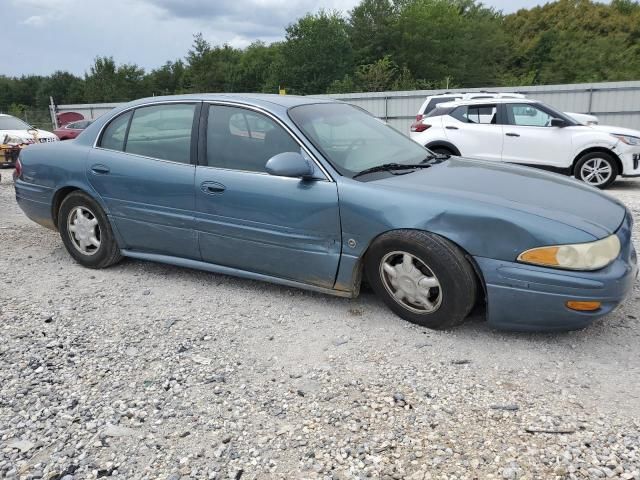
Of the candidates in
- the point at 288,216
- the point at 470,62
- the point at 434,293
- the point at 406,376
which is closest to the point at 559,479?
the point at 406,376

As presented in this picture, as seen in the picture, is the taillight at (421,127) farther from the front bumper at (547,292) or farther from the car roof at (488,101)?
the front bumper at (547,292)

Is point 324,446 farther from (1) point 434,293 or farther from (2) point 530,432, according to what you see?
(1) point 434,293

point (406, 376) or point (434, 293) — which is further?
point (434, 293)

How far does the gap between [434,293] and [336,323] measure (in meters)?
0.69

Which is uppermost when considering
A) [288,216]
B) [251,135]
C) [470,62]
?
[470,62]

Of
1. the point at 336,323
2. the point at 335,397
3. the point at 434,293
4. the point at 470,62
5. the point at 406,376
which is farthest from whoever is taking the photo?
the point at 470,62

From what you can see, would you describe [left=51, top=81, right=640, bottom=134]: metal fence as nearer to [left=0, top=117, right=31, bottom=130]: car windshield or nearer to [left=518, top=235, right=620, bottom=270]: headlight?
[left=0, top=117, right=31, bottom=130]: car windshield

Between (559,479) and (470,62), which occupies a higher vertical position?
(470,62)

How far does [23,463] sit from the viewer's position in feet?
7.59

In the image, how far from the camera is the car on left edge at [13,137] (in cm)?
1290

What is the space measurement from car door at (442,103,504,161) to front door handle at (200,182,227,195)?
6880 mm

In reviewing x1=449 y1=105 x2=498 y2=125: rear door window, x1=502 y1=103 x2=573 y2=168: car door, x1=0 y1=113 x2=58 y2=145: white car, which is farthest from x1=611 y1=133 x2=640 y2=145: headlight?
x1=0 y1=113 x2=58 y2=145: white car

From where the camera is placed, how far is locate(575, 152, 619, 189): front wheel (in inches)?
355

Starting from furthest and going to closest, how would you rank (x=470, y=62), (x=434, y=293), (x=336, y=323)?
(x=470, y=62) → (x=336, y=323) → (x=434, y=293)
